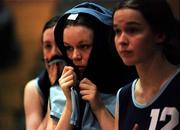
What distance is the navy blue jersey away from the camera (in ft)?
4.38

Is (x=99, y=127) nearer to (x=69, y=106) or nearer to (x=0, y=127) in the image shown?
(x=69, y=106)

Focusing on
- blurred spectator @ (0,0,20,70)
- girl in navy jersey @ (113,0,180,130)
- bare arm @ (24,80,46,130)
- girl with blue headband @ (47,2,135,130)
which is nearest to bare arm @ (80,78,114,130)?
girl with blue headband @ (47,2,135,130)

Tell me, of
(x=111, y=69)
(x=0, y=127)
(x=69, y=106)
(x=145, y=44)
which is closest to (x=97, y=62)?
(x=111, y=69)

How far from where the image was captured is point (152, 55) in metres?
1.39

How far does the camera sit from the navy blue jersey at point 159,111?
1.33 meters

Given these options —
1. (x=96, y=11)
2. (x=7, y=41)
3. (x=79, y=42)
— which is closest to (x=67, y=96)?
(x=79, y=42)

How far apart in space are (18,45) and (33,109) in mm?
3158

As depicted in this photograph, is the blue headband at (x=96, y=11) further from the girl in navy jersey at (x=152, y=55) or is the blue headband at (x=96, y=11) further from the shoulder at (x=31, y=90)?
the shoulder at (x=31, y=90)

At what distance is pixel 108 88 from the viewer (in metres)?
1.62

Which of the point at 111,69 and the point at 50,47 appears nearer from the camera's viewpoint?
the point at 111,69

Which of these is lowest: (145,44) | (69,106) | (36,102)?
(36,102)

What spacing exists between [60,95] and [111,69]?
19 centimetres

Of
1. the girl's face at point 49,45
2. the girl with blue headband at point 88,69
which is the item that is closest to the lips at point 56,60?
the girl's face at point 49,45

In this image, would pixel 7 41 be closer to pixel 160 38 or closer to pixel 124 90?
pixel 124 90
